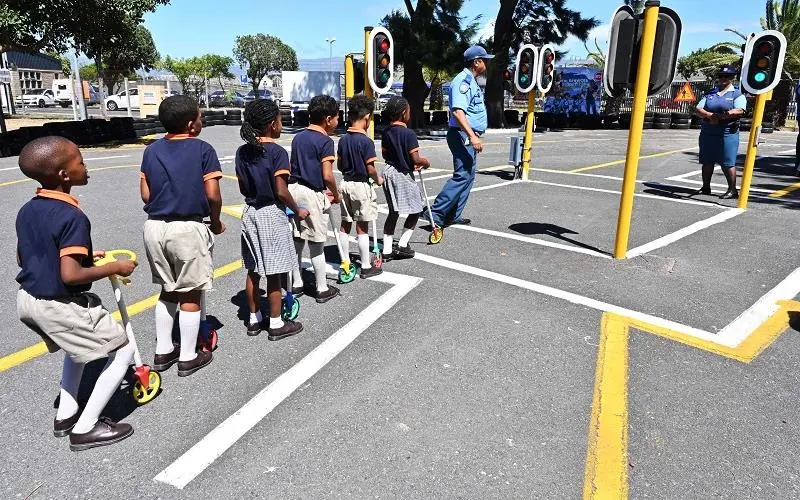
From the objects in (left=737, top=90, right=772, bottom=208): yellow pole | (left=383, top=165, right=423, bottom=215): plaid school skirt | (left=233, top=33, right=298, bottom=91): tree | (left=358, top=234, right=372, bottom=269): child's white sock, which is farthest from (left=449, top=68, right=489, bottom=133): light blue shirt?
(left=233, top=33, right=298, bottom=91): tree

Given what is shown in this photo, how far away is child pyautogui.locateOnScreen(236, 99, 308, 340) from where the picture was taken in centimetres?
370

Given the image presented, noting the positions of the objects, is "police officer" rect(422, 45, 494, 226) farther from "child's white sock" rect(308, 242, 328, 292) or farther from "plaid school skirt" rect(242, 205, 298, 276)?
"plaid school skirt" rect(242, 205, 298, 276)

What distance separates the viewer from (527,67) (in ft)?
34.2

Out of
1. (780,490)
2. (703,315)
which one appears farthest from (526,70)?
(780,490)

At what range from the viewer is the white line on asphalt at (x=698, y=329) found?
13.7 feet

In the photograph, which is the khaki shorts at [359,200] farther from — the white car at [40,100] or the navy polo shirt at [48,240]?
the white car at [40,100]

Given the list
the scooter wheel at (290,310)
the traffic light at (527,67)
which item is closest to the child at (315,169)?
the scooter wheel at (290,310)

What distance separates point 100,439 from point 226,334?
4.52 feet

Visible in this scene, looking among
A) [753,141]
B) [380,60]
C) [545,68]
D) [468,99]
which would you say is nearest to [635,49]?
[468,99]

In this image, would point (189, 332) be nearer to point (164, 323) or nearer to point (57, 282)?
point (164, 323)

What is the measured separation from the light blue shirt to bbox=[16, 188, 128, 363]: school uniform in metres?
4.80

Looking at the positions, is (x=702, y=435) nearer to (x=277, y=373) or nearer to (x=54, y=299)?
(x=277, y=373)

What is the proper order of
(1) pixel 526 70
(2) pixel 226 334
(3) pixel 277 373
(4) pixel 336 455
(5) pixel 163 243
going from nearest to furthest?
1. (4) pixel 336 455
2. (5) pixel 163 243
3. (3) pixel 277 373
4. (2) pixel 226 334
5. (1) pixel 526 70

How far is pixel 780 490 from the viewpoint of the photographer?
2.57 metres
